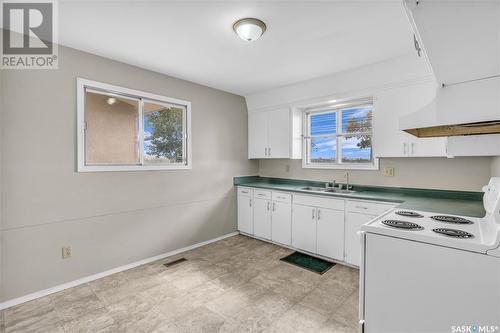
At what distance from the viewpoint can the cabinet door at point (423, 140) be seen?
254 centimetres

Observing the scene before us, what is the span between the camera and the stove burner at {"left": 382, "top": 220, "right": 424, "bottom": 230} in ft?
5.10

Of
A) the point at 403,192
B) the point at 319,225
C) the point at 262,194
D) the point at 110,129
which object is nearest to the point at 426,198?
the point at 403,192

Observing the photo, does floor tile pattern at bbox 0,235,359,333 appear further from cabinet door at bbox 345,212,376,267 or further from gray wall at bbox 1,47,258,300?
gray wall at bbox 1,47,258,300

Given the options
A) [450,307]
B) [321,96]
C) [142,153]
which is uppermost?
[321,96]

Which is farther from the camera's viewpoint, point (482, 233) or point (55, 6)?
point (55, 6)

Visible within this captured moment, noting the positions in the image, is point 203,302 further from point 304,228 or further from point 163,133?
point 163,133

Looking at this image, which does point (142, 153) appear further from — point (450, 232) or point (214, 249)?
point (450, 232)

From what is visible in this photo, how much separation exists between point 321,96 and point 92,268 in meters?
3.62

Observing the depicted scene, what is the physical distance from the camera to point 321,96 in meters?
3.44

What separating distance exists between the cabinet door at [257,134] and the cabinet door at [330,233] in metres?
1.56

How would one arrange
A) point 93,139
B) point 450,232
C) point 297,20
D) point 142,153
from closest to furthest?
point 450,232 → point 297,20 → point 93,139 → point 142,153

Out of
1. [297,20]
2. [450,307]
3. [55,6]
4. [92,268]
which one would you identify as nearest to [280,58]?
[297,20]

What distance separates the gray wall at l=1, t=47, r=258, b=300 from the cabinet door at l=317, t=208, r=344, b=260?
177cm

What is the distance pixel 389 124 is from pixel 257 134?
6.97 ft
